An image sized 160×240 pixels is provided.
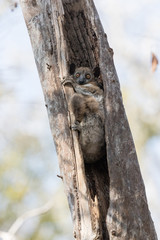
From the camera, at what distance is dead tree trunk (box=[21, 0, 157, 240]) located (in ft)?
14.4

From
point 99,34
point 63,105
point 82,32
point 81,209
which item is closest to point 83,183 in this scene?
point 81,209

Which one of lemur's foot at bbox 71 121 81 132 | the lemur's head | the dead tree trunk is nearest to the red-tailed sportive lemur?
lemur's foot at bbox 71 121 81 132

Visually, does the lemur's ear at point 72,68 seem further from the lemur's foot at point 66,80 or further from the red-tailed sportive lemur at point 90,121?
the lemur's foot at point 66,80

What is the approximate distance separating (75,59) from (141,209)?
8.61 ft

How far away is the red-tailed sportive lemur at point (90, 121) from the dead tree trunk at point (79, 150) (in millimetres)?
113

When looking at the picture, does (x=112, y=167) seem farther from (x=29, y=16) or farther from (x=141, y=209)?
(x=29, y=16)

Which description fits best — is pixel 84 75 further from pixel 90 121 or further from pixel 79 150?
pixel 79 150

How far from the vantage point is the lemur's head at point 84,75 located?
6.03 metres

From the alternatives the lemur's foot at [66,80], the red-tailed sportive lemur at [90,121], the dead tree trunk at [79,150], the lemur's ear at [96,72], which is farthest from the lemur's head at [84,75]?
the lemur's foot at [66,80]

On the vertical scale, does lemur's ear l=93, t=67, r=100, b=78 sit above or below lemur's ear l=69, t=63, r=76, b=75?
below

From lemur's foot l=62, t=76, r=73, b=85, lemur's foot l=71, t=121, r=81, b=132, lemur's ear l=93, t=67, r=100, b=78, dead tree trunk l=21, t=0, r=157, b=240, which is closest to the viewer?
dead tree trunk l=21, t=0, r=157, b=240

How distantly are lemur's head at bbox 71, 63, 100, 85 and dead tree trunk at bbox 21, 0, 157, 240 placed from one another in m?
0.11

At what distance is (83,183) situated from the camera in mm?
4617

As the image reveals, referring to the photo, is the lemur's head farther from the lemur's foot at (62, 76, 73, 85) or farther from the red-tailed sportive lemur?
the lemur's foot at (62, 76, 73, 85)
